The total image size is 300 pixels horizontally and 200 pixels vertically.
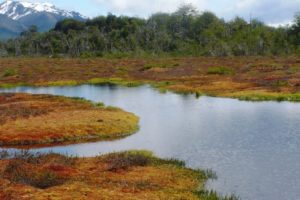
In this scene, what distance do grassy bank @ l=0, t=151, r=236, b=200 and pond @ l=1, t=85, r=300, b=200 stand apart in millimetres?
1827

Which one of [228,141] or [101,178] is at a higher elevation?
[228,141]

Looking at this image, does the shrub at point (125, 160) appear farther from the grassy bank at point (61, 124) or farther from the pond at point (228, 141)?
the grassy bank at point (61, 124)

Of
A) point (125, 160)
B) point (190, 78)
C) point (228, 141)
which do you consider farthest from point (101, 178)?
point (190, 78)

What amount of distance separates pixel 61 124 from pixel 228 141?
52.8 ft

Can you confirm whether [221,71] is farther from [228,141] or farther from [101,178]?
[101,178]

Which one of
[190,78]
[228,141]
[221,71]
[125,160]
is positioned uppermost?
[221,71]

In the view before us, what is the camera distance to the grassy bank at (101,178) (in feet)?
82.5

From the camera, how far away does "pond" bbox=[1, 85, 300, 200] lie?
2836 cm

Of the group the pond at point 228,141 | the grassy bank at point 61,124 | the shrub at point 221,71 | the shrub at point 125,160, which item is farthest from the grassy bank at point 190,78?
the shrub at point 125,160

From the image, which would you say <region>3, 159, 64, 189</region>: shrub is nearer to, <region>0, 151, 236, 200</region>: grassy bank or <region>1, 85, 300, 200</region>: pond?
<region>0, 151, 236, 200</region>: grassy bank

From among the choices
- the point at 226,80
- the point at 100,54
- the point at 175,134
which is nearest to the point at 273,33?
the point at 100,54

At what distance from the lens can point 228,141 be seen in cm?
3934

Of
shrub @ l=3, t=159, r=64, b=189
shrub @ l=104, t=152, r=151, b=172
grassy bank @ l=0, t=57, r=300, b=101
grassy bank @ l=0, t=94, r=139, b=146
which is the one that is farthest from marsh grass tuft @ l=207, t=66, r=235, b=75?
shrub @ l=3, t=159, r=64, b=189

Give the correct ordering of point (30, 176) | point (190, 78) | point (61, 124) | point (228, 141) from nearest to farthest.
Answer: point (30, 176), point (228, 141), point (61, 124), point (190, 78)
